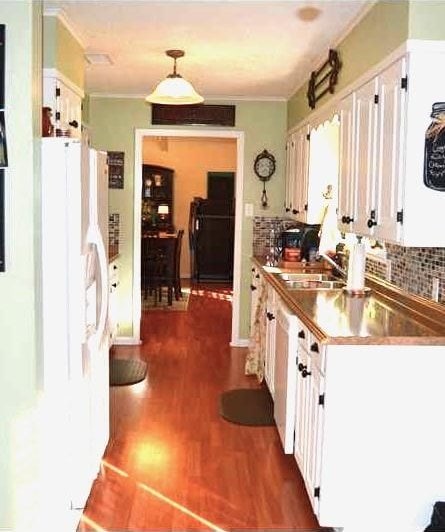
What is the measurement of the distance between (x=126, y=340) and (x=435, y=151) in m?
3.92

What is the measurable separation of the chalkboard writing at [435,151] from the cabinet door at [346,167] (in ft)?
2.51

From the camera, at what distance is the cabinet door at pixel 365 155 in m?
2.83

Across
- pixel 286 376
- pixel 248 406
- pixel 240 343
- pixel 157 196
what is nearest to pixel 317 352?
pixel 286 376

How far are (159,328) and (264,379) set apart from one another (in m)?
2.22

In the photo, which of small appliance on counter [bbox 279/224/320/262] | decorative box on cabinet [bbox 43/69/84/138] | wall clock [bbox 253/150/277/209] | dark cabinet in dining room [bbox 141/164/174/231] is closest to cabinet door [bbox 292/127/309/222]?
small appliance on counter [bbox 279/224/320/262]

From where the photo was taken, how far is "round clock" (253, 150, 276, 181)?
222 inches

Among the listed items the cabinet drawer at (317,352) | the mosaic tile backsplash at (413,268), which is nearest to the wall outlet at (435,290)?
the mosaic tile backsplash at (413,268)

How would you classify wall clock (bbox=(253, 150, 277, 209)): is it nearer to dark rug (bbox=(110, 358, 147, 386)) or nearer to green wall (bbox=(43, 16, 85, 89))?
dark rug (bbox=(110, 358, 147, 386))

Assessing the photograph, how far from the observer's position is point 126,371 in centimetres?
474

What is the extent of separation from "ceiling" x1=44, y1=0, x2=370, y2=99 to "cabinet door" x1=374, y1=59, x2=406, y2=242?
22.9 inches

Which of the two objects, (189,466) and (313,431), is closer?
(313,431)

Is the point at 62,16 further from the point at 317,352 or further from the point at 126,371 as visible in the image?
the point at 126,371

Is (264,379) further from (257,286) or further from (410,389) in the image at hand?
(410,389)

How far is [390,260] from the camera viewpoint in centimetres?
331
